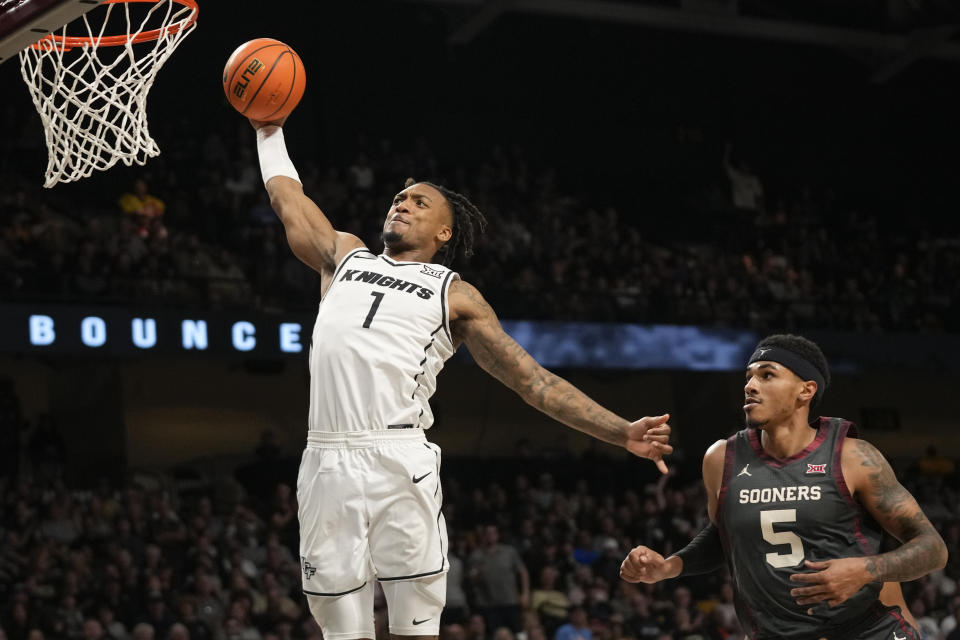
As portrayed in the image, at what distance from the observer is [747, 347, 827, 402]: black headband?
4.38 metres

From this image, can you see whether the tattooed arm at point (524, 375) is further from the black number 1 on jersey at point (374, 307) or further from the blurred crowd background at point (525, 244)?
the blurred crowd background at point (525, 244)

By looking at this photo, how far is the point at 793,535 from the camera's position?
420cm

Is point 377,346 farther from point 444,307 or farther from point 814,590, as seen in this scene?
point 814,590

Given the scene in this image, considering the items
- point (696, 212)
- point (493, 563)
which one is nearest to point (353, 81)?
point (696, 212)

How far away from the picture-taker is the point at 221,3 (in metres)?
19.0

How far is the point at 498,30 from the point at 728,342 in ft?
23.8

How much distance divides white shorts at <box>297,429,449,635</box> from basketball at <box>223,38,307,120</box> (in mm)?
1326

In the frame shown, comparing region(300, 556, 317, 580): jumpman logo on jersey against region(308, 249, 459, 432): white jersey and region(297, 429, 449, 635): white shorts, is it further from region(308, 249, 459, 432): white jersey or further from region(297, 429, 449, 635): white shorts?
region(308, 249, 459, 432): white jersey

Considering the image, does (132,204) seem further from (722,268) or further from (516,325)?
(722,268)

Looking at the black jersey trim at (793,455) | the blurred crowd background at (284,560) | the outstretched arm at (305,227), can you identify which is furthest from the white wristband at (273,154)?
the blurred crowd background at (284,560)

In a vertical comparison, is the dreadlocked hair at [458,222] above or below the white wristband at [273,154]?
below

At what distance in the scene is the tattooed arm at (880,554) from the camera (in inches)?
151

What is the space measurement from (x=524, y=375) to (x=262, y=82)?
56.0 inches

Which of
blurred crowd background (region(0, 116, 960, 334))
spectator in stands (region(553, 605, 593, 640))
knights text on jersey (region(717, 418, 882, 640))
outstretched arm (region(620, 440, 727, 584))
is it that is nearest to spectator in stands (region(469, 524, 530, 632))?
spectator in stands (region(553, 605, 593, 640))
